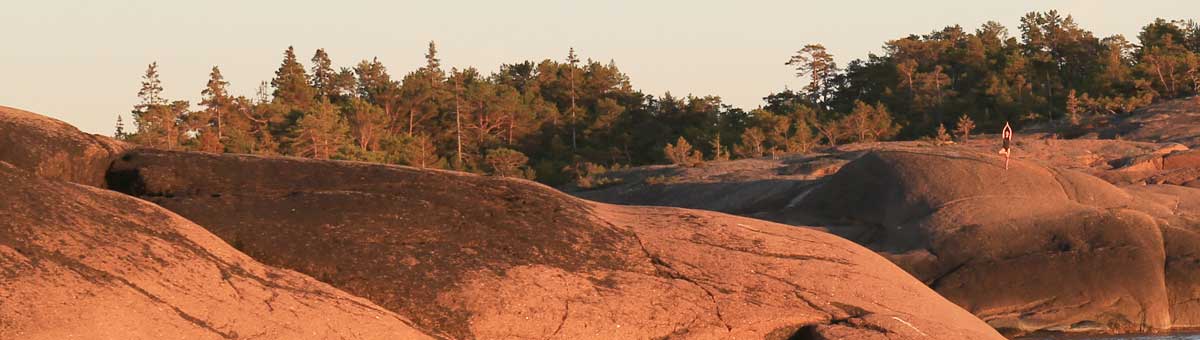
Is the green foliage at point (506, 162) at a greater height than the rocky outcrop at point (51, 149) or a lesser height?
lesser

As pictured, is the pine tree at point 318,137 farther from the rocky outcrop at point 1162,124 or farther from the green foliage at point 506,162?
the rocky outcrop at point 1162,124

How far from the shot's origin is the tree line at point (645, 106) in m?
65.1

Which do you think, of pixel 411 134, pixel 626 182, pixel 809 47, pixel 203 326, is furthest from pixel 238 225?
pixel 809 47

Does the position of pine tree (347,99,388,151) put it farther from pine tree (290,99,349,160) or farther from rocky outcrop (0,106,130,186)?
rocky outcrop (0,106,130,186)

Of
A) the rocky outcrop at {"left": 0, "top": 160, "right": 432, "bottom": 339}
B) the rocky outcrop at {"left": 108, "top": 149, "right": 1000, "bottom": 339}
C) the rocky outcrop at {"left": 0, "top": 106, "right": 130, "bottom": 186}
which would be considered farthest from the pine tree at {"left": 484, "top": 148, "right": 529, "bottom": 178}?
the rocky outcrop at {"left": 0, "top": 160, "right": 432, "bottom": 339}

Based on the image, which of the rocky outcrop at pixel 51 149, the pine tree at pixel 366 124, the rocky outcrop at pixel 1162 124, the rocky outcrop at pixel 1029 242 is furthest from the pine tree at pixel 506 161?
the rocky outcrop at pixel 51 149

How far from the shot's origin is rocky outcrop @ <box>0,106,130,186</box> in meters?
Answer: 12.4

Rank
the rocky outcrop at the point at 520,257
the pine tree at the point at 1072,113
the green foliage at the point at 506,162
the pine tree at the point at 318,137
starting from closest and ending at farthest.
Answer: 1. the rocky outcrop at the point at 520,257
2. the pine tree at the point at 1072,113
3. the pine tree at the point at 318,137
4. the green foliage at the point at 506,162

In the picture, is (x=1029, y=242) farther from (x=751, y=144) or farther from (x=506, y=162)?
(x=506, y=162)

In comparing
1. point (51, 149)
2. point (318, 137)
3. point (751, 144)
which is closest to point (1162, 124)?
point (751, 144)

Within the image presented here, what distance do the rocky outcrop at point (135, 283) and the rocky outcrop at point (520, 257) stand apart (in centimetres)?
58

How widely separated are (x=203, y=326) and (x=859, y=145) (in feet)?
153

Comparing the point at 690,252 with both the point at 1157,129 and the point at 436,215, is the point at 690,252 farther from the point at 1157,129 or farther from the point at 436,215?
the point at 1157,129

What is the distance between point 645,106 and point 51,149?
2903 inches
